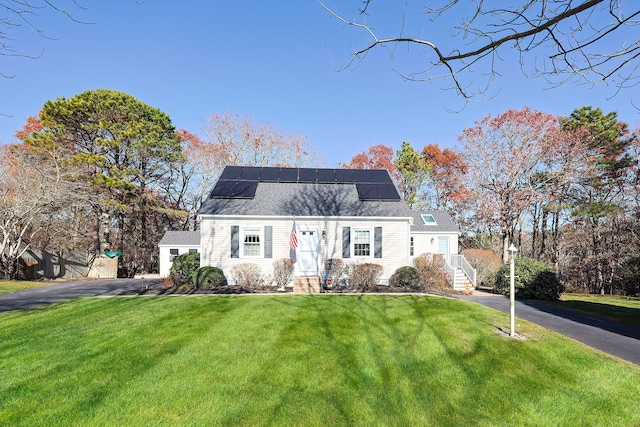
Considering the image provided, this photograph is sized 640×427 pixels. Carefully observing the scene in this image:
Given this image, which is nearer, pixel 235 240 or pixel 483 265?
pixel 235 240

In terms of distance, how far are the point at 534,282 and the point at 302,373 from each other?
12.2 m

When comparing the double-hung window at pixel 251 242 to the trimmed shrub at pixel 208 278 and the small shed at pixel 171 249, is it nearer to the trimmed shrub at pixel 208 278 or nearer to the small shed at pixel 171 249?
the trimmed shrub at pixel 208 278

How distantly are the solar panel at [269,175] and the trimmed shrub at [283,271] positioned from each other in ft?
16.6

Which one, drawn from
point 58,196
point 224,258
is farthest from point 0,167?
point 224,258

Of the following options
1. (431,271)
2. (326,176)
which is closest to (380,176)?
(326,176)

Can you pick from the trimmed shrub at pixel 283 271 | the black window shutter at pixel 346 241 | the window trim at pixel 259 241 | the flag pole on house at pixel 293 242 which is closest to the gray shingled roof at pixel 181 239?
the window trim at pixel 259 241

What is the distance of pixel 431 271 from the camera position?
14.7 metres

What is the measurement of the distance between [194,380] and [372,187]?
1364 cm

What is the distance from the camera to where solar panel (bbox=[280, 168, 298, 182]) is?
17.2m

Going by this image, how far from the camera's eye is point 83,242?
77.7ft

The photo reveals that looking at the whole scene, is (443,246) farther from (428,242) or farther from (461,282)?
(461,282)

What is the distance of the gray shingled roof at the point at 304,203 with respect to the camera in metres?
14.7

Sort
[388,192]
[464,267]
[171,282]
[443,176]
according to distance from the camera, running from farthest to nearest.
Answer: [443,176] < [464,267] < [388,192] < [171,282]

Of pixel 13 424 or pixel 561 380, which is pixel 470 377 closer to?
pixel 561 380
